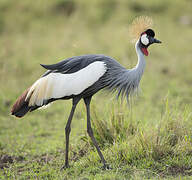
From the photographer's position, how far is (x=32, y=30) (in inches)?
385

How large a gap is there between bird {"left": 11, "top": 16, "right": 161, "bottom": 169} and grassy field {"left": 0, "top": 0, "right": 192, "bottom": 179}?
0.25 metres

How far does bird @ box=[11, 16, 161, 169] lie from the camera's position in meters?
3.85

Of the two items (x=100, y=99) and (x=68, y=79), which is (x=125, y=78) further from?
(x=100, y=99)

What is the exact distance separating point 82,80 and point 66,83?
173mm

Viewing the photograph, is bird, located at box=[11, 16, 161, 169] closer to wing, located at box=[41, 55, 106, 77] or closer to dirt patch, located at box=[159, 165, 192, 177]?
wing, located at box=[41, 55, 106, 77]

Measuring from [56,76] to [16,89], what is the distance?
11.0 feet

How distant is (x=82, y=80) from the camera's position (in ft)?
12.6

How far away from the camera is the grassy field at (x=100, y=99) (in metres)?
3.93

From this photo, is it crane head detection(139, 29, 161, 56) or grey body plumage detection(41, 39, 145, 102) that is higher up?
crane head detection(139, 29, 161, 56)

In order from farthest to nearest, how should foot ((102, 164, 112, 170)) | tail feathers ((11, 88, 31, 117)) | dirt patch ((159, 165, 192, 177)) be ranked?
tail feathers ((11, 88, 31, 117)) → foot ((102, 164, 112, 170)) → dirt patch ((159, 165, 192, 177))

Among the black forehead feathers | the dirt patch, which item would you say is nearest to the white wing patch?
the black forehead feathers

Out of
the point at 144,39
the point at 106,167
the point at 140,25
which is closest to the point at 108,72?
the point at 144,39

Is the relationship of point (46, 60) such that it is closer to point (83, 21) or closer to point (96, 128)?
point (83, 21)

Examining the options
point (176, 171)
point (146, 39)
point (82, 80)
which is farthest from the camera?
point (146, 39)
